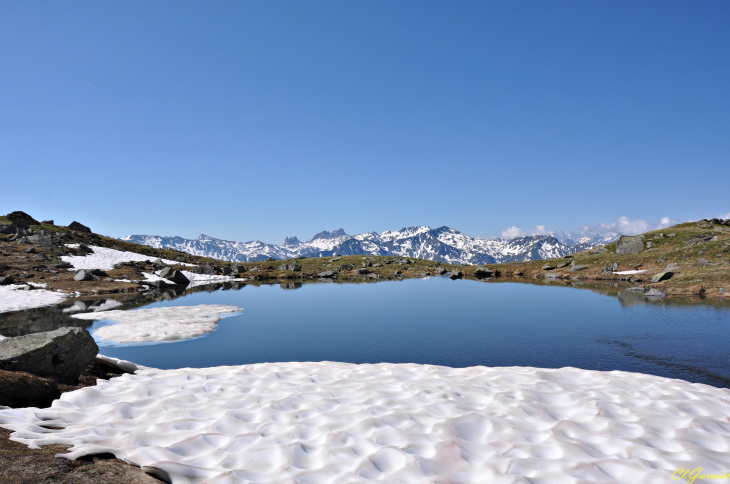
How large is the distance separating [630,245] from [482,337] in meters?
80.6

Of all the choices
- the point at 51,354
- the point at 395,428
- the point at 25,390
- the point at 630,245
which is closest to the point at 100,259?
the point at 51,354

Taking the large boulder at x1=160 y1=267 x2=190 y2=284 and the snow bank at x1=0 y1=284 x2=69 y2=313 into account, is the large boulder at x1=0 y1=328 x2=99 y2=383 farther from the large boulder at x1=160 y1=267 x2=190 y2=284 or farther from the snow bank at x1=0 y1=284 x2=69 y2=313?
the large boulder at x1=160 y1=267 x2=190 y2=284

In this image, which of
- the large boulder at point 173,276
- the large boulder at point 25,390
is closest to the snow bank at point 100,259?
the large boulder at point 173,276

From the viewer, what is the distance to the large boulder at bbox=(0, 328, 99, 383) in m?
14.1

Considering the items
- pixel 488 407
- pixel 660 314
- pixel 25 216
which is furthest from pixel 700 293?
pixel 25 216

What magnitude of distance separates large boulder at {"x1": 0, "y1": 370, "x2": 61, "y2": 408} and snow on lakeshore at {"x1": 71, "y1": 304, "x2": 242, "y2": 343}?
56.6 feet

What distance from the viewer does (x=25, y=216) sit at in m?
118

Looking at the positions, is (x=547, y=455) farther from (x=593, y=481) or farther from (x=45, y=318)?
(x=45, y=318)

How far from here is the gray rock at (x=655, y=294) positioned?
51694 mm

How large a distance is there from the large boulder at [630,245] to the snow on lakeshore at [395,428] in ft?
284

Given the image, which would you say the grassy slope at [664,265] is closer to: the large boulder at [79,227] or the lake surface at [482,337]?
the large boulder at [79,227]

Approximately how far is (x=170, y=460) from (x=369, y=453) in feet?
16.8

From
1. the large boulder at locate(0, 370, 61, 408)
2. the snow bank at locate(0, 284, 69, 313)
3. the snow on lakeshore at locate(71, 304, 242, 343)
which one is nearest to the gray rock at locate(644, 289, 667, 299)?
the snow on lakeshore at locate(71, 304, 242, 343)

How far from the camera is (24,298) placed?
165 ft
